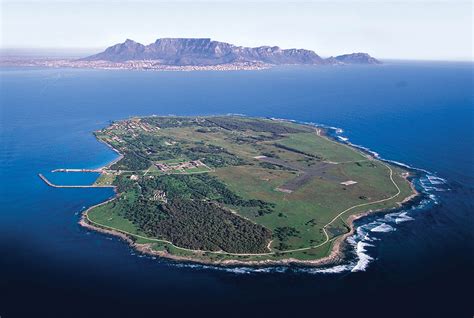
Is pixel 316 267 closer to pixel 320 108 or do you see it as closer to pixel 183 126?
pixel 183 126

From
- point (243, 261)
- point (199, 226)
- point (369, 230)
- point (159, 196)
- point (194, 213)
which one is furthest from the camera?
point (159, 196)

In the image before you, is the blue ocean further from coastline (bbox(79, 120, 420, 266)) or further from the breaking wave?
coastline (bbox(79, 120, 420, 266))

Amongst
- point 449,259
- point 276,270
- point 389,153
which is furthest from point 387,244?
point 389,153

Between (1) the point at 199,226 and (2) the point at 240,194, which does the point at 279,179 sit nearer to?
(2) the point at 240,194

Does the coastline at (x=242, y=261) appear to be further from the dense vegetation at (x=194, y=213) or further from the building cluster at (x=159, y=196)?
the building cluster at (x=159, y=196)

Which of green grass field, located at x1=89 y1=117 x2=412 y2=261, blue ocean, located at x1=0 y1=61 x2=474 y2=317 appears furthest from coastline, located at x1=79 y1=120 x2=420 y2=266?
blue ocean, located at x1=0 y1=61 x2=474 y2=317

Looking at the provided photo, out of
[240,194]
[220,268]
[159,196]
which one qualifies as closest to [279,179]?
[240,194]

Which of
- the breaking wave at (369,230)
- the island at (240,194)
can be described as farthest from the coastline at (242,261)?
the breaking wave at (369,230)
